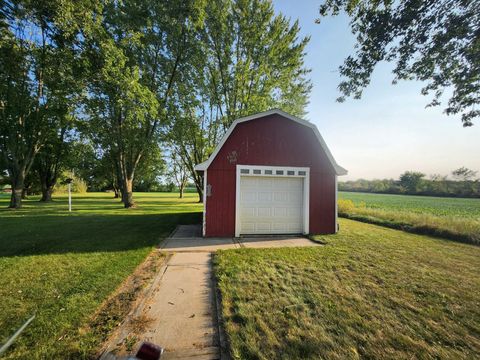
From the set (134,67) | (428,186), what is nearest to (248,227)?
(134,67)

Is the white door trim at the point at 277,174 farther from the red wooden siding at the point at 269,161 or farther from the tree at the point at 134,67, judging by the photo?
the tree at the point at 134,67

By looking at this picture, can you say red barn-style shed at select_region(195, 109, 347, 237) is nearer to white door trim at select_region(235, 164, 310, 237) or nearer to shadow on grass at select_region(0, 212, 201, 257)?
white door trim at select_region(235, 164, 310, 237)

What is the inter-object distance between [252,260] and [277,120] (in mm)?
4883

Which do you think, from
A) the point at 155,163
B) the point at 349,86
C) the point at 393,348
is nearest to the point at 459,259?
the point at 393,348

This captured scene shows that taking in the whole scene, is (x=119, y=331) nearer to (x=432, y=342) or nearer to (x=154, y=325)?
(x=154, y=325)

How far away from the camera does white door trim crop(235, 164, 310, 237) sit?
6906 mm

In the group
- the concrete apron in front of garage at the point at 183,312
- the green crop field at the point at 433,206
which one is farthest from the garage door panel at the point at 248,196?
the green crop field at the point at 433,206

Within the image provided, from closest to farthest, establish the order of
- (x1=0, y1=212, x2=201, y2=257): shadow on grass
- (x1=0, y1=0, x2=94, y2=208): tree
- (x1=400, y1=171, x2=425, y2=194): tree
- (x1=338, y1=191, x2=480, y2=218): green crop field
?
(x1=0, y1=212, x2=201, y2=257): shadow on grass
(x1=0, y1=0, x2=94, y2=208): tree
(x1=338, y1=191, x2=480, y2=218): green crop field
(x1=400, y1=171, x2=425, y2=194): tree

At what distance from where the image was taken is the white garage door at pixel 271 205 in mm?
7109

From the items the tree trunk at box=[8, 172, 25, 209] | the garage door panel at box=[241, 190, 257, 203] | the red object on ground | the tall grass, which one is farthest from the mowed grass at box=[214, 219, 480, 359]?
the tree trunk at box=[8, 172, 25, 209]

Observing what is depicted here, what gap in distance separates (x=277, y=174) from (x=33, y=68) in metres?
16.1

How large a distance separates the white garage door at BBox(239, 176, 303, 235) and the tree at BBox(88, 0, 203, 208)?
7.66m

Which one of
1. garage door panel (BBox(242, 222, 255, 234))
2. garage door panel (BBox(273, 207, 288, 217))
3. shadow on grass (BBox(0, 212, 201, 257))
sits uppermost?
garage door panel (BBox(273, 207, 288, 217))

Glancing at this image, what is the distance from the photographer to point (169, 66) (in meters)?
13.2
